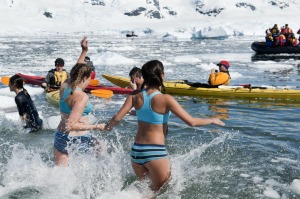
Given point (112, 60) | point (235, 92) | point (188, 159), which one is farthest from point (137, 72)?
point (112, 60)

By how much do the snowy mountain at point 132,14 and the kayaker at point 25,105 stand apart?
86.3m

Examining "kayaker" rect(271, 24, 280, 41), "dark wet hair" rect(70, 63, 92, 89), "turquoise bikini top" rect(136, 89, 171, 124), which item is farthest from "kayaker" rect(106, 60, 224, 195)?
"kayaker" rect(271, 24, 280, 41)

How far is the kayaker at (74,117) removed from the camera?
4.12 metres

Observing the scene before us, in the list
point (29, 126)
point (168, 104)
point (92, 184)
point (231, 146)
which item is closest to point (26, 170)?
point (92, 184)

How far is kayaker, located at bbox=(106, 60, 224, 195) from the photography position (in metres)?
3.72

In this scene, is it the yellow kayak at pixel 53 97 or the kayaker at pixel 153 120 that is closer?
the kayaker at pixel 153 120

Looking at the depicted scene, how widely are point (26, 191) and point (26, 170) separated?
1.46 ft

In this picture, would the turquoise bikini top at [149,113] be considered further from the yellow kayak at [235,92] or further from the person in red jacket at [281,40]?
the person in red jacket at [281,40]

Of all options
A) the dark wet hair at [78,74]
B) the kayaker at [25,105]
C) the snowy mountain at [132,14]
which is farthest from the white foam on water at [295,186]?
the snowy mountain at [132,14]

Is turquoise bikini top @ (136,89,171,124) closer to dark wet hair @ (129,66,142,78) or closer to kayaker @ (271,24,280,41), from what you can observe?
dark wet hair @ (129,66,142,78)

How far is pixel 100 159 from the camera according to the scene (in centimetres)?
492

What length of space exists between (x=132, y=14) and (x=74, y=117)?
443 ft

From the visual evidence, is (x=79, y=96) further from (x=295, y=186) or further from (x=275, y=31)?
(x=275, y=31)

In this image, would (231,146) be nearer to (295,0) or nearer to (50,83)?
(50,83)
